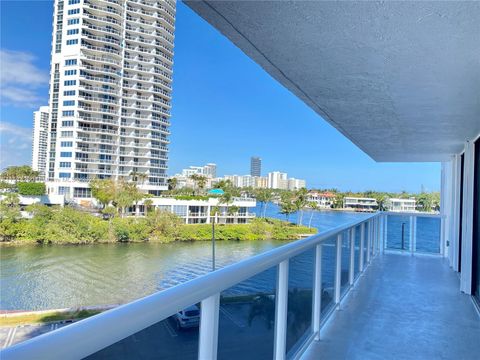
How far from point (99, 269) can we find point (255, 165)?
40.9 meters

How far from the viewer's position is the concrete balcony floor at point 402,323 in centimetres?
270

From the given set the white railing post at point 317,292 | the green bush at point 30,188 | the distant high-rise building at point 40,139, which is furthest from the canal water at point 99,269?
the white railing post at point 317,292

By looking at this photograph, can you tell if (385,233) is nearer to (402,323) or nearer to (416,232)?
(416,232)

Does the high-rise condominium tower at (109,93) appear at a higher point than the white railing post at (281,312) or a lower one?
higher

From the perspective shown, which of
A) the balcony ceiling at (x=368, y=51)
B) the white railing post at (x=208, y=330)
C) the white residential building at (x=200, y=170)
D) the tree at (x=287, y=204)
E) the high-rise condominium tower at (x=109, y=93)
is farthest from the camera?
the white residential building at (x=200, y=170)

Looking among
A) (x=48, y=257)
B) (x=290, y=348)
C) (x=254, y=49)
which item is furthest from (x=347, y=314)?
(x=48, y=257)

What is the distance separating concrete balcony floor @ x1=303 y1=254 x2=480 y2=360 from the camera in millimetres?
2697

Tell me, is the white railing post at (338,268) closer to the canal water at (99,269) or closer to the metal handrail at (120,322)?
the metal handrail at (120,322)

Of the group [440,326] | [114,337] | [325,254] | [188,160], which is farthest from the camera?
[188,160]

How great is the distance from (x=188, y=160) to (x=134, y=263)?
39.0 metres

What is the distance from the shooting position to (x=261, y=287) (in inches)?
66.0

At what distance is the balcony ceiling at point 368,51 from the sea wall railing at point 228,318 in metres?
1.16

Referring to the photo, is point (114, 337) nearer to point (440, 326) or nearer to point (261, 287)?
point (261, 287)

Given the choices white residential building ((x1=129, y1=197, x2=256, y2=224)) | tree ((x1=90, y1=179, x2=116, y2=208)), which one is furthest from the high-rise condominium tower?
white residential building ((x1=129, y1=197, x2=256, y2=224))
